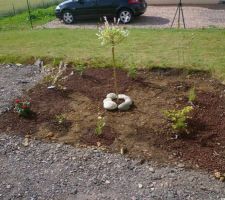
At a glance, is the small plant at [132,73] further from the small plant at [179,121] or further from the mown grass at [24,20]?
the mown grass at [24,20]

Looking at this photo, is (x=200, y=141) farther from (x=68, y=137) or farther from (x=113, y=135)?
(x=68, y=137)

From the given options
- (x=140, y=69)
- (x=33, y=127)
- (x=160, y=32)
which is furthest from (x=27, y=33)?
(x=33, y=127)

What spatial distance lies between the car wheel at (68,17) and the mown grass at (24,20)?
1.29 meters

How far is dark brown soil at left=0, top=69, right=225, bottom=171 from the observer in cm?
554

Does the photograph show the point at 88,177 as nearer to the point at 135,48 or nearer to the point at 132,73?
the point at 132,73

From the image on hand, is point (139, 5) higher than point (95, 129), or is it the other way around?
point (139, 5)

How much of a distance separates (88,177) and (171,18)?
13.7m

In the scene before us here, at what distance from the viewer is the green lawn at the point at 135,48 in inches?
365

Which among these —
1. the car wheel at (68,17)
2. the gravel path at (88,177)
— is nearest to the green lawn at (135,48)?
the car wheel at (68,17)

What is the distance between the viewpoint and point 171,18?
680 inches

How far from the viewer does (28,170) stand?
210 inches

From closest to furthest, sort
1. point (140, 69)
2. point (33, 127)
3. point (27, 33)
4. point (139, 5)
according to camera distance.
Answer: point (33, 127)
point (140, 69)
point (27, 33)
point (139, 5)

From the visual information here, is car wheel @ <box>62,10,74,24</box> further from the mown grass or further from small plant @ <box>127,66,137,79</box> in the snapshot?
small plant @ <box>127,66,137,79</box>

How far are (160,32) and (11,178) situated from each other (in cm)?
945
